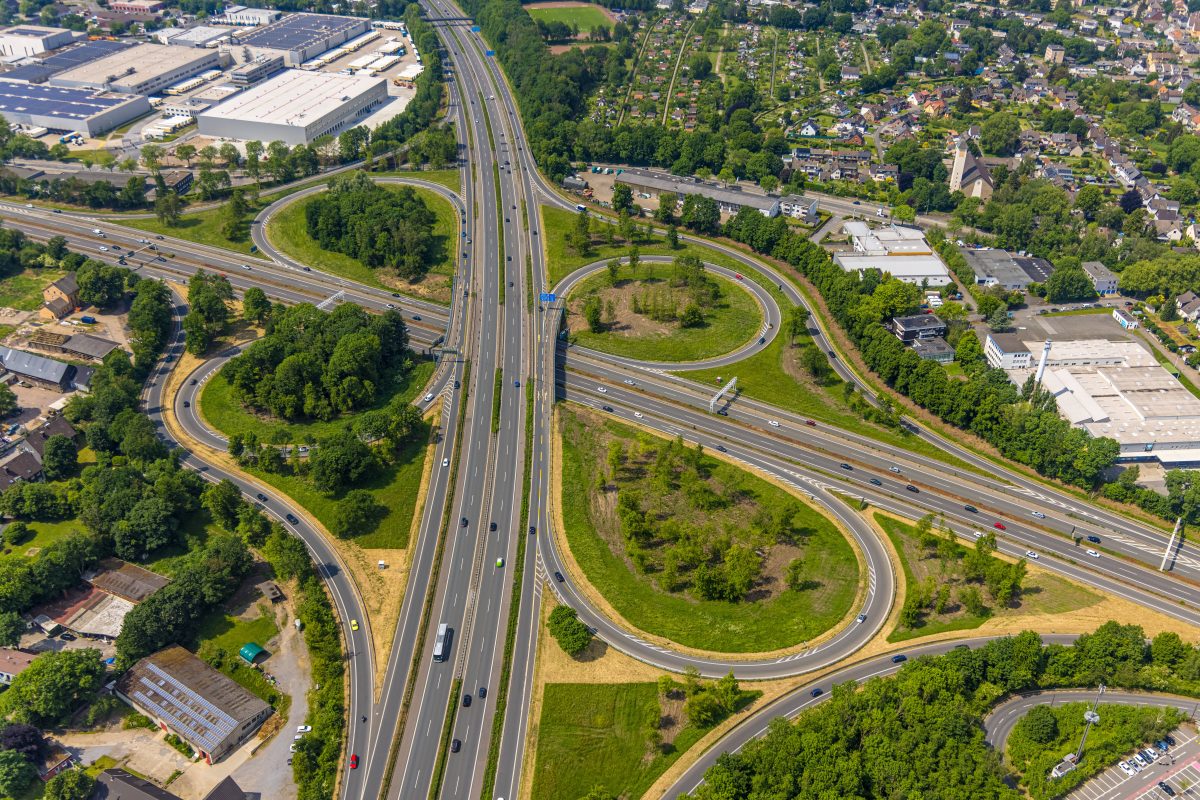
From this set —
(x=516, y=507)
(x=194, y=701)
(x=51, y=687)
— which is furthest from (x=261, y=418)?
(x=194, y=701)

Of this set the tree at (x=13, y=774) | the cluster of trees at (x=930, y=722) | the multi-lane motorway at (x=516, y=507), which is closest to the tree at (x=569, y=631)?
the multi-lane motorway at (x=516, y=507)

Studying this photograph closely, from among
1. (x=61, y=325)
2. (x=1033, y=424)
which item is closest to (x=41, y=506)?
(x=61, y=325)

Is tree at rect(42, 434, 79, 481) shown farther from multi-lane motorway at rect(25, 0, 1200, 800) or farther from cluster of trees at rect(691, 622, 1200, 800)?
cluster of trees at rect(691, 622, 1200, 800)

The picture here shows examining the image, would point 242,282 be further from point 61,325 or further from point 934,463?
point 934,463

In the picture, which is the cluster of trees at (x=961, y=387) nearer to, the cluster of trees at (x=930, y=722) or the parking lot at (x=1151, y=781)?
the cluster of trees at (x=930, y=722)

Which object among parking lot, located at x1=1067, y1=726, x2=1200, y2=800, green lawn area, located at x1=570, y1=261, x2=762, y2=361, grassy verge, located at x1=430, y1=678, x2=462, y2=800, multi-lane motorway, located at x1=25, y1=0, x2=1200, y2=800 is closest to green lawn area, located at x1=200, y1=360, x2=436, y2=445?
multi-lane motorway, located at x1=25, y1=0, x2=1200, y2=800

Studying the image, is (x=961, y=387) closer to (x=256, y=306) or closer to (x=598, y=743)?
(x=598, y=743)
